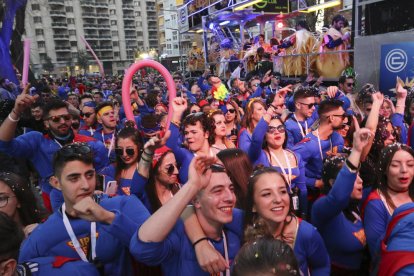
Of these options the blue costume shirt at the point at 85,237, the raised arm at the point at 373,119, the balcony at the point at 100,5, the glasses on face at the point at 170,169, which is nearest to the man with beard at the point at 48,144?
the glasses on face at the point at 170,169

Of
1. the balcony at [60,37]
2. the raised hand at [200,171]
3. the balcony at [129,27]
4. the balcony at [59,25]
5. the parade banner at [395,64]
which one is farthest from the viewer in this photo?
the balcony at [129,27]

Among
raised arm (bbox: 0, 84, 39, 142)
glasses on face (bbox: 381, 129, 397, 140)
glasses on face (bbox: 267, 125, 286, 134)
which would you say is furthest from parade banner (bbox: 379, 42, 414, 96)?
raised arm (bbox: 0, 84, 39, 142)

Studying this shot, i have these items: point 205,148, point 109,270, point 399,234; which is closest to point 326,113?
point 205,148

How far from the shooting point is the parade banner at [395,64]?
22.3ft

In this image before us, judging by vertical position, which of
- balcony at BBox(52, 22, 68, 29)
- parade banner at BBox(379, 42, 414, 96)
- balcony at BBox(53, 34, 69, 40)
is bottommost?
parade banner at BBox(379, 42, 414, 96)

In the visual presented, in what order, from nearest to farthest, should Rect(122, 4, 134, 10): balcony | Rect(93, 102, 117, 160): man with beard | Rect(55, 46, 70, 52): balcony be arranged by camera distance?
Rect(93, 102, 117, 160): man with beard < Rect(55, 46, 70, 52): balcony < Rect(122, 4, 134, 10): balcony

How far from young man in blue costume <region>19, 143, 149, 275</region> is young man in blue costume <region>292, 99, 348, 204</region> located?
2398 mm

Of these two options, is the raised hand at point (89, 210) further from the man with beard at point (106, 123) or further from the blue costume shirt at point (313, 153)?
the man with beard at point (106, 123)

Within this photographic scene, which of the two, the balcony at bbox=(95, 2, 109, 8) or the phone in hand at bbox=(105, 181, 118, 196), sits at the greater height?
the balcony at bbox=(95, 2, 109, 8)

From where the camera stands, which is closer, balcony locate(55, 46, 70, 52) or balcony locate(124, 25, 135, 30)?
balcony locate(55, 46, 70, 52)

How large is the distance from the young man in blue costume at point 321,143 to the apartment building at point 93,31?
72.4 metres

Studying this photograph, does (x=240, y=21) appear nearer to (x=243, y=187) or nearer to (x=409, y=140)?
(x=409, y=140)

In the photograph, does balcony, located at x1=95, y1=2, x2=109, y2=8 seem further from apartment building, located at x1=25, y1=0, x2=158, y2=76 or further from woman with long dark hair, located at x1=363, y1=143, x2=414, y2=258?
woman with long dark hair, located at x1=363, y1=143, x2=414, y2=258

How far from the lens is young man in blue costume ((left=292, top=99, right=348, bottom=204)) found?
13.1ft
